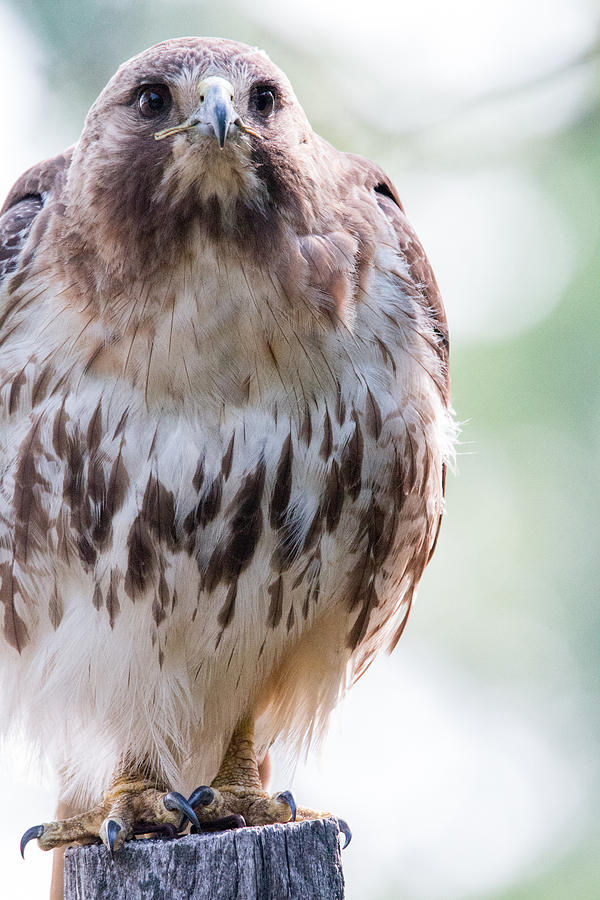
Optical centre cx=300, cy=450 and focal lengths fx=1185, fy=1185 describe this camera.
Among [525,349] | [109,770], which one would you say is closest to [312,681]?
[109,770]

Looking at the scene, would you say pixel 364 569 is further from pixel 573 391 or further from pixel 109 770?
pixel 573 391

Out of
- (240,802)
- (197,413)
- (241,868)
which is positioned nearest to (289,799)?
(240,802)

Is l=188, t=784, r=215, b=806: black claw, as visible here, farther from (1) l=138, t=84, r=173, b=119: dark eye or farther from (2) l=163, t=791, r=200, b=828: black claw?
(1) l=138, t=84, r=173, b=119: dark eye

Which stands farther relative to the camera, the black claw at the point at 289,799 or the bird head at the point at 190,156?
the black claw at the point at 289,799

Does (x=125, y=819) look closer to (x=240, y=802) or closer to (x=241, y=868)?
(x=240, y=802)

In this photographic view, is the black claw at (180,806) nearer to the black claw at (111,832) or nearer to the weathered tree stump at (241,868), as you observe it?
the black claw at (111,832)

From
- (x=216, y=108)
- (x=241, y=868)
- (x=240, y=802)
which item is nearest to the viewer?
(x=241, y=868)

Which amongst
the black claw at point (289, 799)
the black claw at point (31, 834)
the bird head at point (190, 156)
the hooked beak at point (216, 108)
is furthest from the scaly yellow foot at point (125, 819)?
the hooked beak at point (216, 108)
